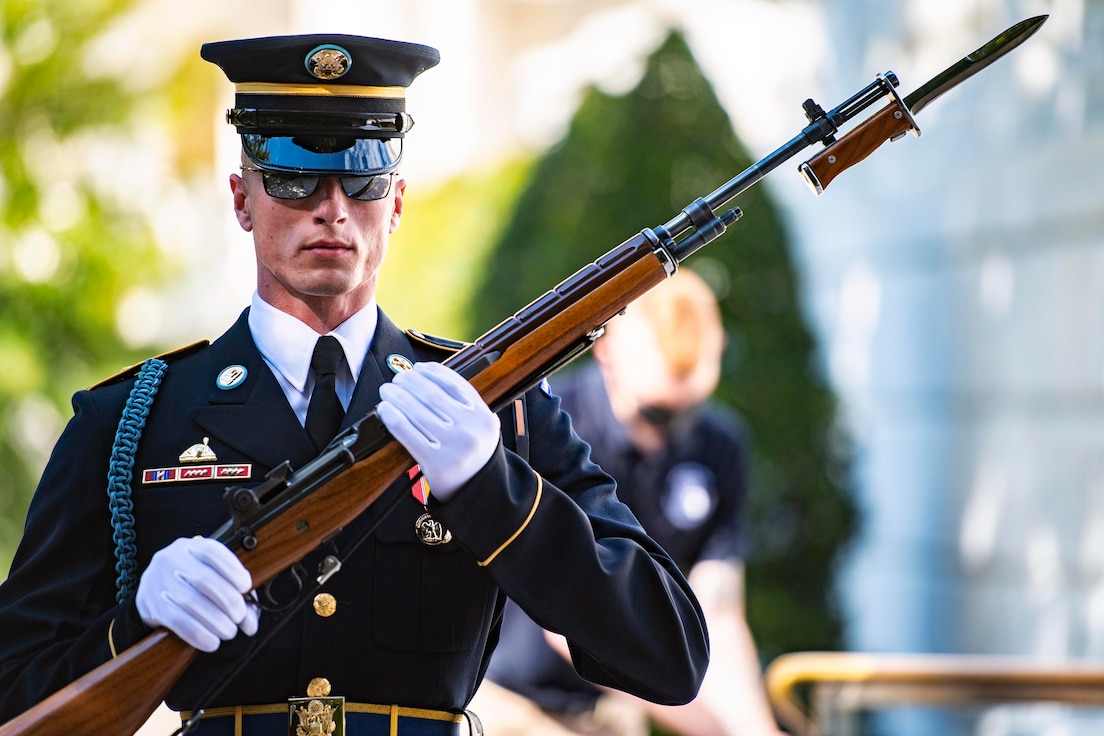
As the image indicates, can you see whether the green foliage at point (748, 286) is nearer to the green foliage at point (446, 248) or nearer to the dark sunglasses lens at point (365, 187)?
the green foliage at point (446, 248)

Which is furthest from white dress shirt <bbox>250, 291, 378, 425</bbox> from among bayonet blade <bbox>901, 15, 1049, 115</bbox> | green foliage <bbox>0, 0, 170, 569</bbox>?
green foliage <bbox>0, 0, 170, 569</bbox>

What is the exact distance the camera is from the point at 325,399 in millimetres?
2613

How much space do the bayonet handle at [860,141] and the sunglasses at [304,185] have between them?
0.73 m

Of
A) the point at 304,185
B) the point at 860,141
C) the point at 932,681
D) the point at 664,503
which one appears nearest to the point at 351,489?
the point at 304,185

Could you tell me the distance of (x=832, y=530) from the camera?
25.1ft

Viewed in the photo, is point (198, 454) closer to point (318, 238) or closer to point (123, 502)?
point (123, 502)

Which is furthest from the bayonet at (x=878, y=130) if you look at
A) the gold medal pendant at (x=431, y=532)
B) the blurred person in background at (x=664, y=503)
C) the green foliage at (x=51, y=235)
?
the green foliage at (x=51, y=235)

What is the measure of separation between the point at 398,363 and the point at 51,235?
782cm

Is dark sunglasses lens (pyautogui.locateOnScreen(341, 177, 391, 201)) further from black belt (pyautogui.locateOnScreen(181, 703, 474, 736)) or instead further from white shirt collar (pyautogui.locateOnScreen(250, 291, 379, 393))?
black belt (pyautogui.locateOnScreen(181, 703, 474, 736))

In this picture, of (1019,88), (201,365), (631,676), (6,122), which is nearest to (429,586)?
(631,676)

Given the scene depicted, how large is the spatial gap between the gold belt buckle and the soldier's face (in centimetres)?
67

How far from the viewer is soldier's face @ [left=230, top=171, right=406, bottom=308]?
2.54 meters

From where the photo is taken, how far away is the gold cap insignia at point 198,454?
102 inches

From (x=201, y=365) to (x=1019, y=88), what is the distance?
483 centimetres
